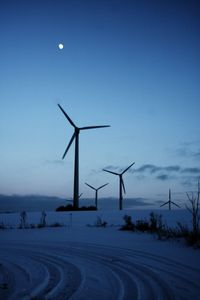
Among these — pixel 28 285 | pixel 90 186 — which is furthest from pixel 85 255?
pixel 90 186

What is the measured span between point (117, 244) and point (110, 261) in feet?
10.1

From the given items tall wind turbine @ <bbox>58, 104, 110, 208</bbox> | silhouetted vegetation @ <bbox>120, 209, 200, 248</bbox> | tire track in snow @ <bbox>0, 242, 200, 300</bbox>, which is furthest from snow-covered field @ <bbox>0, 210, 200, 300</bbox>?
tall wind turbine @ <bbox>58, 104, 110, 208</bbox>

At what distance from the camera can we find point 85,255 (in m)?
8.27

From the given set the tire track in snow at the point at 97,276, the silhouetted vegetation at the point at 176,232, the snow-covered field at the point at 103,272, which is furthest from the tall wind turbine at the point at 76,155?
the tire track in snow at the point at 97,276

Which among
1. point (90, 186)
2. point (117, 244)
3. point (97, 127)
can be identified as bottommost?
point (117, 244)

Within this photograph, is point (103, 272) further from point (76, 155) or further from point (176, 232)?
point (76, 155)

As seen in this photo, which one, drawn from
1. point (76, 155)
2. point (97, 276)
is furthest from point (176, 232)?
point (76, 155)

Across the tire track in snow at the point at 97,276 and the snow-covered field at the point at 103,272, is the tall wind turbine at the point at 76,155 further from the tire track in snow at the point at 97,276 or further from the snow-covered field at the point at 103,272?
the tire track in snow at the point at 97,276

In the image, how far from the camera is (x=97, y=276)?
5727mm

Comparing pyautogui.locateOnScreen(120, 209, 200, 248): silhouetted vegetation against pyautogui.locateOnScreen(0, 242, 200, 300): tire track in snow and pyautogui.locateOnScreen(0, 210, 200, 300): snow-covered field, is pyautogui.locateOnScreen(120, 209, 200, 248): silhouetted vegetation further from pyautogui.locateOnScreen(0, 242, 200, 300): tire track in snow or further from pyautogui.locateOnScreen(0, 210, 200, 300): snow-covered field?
pyautogui.locateOnScreen(0, 242, 200, 300): tire track in snow

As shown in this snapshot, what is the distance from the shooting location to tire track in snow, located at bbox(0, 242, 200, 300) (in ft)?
14.8

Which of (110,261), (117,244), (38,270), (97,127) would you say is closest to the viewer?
(38,270)

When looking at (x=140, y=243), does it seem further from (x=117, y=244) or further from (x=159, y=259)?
(x=159, y=259)

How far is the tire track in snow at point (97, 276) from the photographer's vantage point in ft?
14.8
